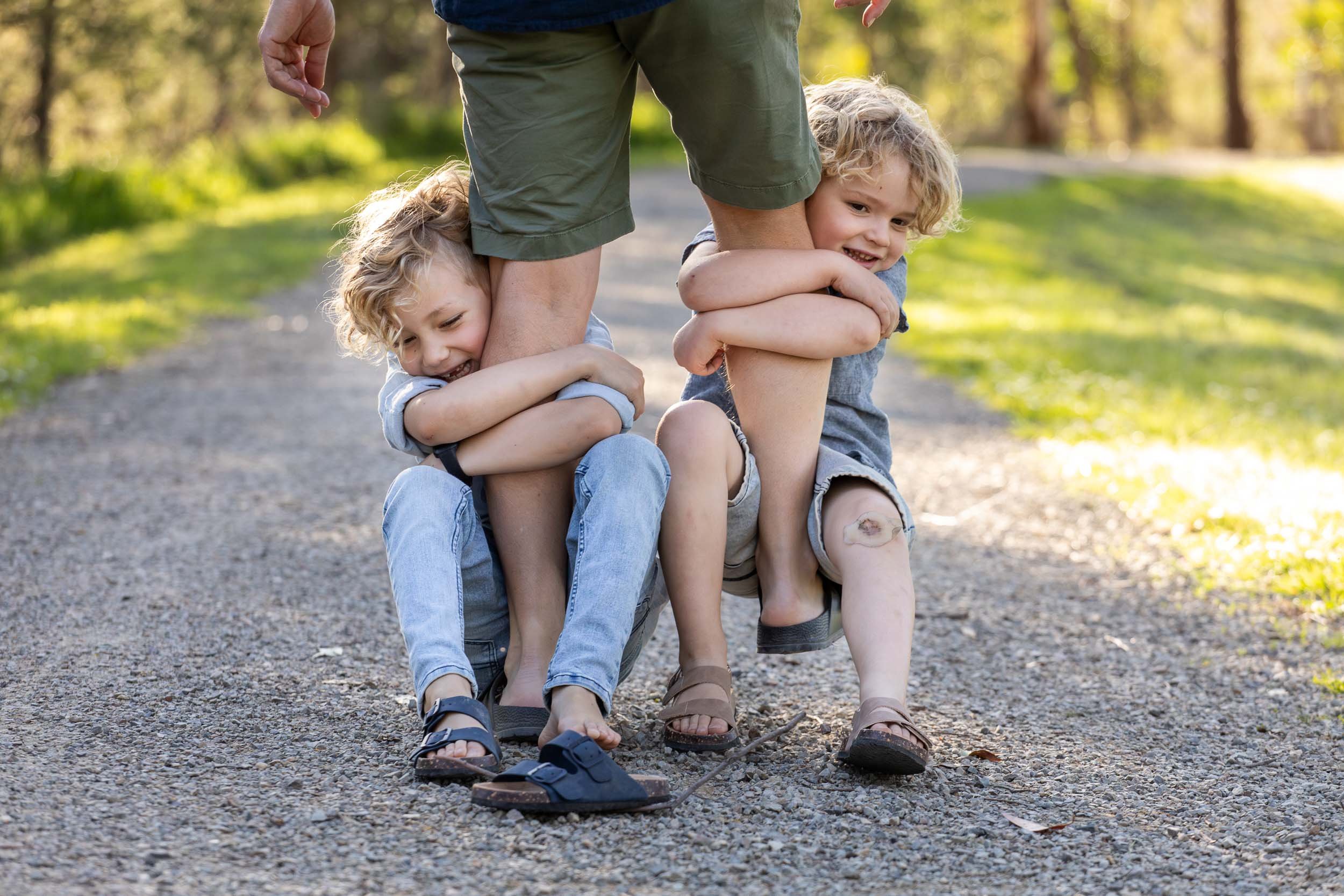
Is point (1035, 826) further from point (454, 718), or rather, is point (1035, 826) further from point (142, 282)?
point (142, 282)

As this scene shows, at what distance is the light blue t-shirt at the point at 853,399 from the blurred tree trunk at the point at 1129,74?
38284 mm

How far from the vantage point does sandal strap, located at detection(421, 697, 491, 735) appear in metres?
2.11

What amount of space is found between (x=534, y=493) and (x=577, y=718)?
0.43 metres

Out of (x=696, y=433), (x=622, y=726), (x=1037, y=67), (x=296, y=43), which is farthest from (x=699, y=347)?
(x=1037, y=67)

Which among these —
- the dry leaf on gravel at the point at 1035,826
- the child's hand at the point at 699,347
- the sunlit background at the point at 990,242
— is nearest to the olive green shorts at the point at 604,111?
the child's hand at the point at 699,347

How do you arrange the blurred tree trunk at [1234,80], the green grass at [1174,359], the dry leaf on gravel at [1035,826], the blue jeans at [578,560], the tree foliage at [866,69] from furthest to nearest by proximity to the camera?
the blurred tree trunk at [1234,80] < the tree foliage at [866,69] < the green grass at [1174,359] < the blue jeans at [578,560] < the dry leaf on gravel at [1035,826]

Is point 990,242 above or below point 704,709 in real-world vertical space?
below

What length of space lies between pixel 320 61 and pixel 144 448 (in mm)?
2625

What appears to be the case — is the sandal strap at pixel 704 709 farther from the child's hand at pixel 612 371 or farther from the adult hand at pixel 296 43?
the adult hand at pixel 296 43

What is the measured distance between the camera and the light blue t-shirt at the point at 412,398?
7.45 feet

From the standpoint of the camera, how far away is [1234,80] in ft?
82.1

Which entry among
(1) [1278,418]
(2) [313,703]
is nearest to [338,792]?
(2) [313,703]

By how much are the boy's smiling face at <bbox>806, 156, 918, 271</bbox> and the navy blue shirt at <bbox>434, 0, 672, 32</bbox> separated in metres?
0.52

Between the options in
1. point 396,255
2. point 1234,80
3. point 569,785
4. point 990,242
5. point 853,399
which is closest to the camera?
point 569,785
